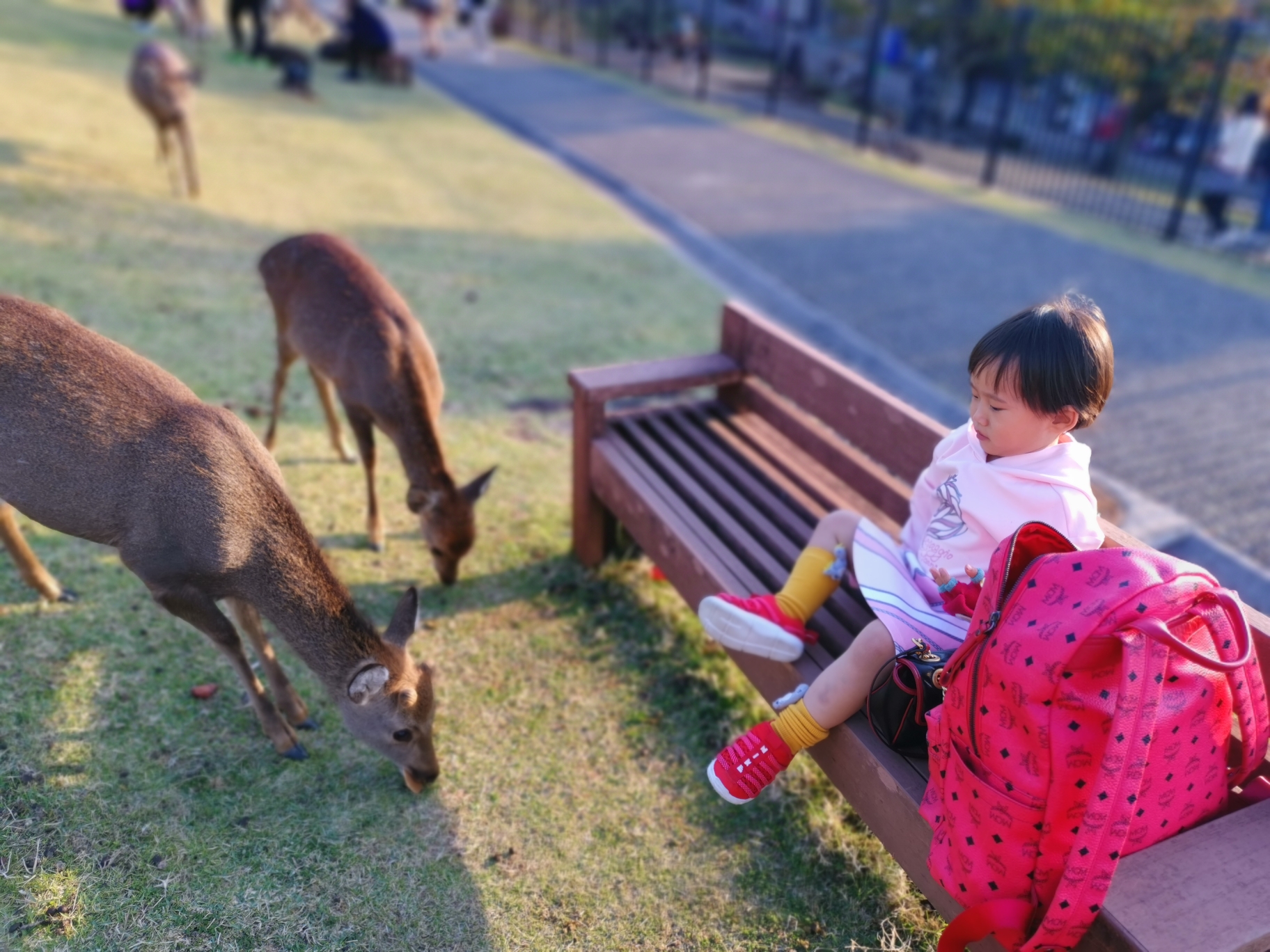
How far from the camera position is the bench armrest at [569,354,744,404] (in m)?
4.35

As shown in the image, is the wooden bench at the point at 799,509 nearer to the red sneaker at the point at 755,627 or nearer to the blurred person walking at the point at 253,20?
the red sneaker at the point at 755,627

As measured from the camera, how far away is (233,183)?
10.8 meters

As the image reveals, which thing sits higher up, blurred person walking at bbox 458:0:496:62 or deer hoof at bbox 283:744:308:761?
blurred person walking at bbox 458:0:496:62

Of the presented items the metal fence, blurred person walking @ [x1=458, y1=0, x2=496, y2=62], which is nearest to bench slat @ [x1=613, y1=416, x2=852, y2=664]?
the metal fence

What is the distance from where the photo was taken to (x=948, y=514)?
9.52 ft

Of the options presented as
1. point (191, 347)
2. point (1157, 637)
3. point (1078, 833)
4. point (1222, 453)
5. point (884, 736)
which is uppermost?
point (1157, 637)

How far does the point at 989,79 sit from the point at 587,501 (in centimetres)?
3190

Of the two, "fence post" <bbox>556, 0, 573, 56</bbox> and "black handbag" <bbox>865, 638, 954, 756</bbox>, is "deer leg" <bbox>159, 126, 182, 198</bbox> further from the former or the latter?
"fence post" <bbox>556, 0, 573, 56</bbox>

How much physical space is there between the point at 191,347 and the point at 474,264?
3480 millimetres

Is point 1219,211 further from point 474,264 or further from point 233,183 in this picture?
point 233,183

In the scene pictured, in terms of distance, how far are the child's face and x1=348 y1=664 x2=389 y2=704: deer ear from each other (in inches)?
81.1

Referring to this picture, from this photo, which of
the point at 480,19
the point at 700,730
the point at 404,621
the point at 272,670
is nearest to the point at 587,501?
the point at 700,730

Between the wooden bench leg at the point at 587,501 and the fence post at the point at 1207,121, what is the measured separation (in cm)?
1160

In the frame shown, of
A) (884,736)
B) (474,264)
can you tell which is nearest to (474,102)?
(474,264)
